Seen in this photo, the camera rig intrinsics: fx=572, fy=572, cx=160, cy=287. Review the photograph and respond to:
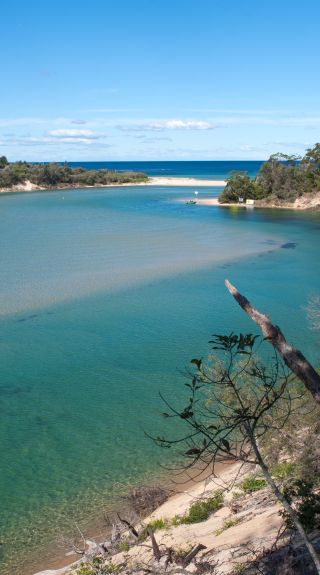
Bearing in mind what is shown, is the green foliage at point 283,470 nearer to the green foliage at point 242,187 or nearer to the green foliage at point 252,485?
the green foliage at point 252,485

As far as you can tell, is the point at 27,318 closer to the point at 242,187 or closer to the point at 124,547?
the point at 124,547

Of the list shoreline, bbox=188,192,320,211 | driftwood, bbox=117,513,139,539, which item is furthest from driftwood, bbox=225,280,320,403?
shoreline, bbox=188,192,320,211

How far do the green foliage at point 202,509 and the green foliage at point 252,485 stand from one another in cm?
58

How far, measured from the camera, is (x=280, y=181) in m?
83.8

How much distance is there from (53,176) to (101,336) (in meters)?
108

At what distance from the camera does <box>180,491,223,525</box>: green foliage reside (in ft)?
39.3

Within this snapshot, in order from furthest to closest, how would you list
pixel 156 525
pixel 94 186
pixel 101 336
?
pixel 94 186 → pixel 101 336 → pixel 156 525

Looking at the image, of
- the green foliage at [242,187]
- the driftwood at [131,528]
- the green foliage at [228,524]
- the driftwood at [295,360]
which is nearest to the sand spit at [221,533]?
the green foliage at [228,524]

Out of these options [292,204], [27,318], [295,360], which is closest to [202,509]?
[295,360]

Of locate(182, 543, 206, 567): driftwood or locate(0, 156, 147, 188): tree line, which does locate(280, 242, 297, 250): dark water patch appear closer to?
locate(182, 543, 206, 567): driftwood

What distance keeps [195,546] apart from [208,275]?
2875cm

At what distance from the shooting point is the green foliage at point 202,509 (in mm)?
11984

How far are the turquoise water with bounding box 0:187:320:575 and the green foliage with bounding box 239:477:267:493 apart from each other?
303 centimetres

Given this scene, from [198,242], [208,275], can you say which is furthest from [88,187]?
[208,275]
